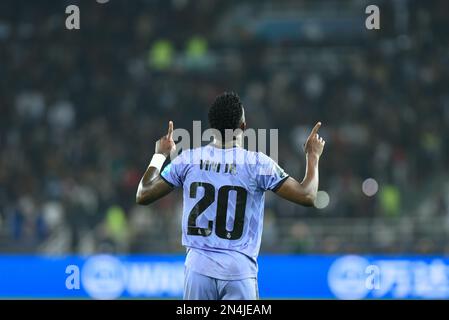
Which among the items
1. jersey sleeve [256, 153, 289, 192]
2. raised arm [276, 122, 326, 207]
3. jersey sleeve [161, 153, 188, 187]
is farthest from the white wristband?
raised arm [276, 122, 326, 207]

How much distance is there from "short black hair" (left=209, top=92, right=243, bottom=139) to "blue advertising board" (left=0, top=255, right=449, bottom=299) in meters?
9.93

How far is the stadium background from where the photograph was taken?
1650 centimetres

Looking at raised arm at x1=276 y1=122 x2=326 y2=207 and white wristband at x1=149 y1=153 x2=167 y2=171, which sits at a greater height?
white wristband at x1=149 y1=153 x2=167 y2=171

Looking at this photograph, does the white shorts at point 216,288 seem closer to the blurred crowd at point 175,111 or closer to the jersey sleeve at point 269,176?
the jersey sleeve at point 269,176

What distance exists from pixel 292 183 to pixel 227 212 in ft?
1.34

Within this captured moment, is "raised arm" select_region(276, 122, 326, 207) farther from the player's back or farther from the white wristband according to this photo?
the white wristband

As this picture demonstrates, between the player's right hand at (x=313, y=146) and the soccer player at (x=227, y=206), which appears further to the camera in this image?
the player's right hand at (x=313, y=146)

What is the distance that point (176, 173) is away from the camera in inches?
220

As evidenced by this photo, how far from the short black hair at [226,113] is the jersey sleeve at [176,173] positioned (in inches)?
11.7

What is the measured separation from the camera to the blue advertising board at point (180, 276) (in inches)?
604

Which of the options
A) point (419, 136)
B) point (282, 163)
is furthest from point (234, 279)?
point (419, 136)

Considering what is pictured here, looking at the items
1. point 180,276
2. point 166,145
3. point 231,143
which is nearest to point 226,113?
point 231,143

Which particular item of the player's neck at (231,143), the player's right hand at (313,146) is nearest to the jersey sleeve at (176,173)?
the player's neck at (231,143)

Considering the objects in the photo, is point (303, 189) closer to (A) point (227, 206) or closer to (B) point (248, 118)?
(A) point (227, 206)
